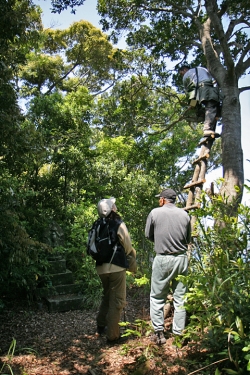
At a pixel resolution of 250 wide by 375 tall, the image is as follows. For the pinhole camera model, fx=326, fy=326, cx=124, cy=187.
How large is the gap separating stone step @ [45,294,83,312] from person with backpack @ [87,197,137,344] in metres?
1.65

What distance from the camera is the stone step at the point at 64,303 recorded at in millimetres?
5374

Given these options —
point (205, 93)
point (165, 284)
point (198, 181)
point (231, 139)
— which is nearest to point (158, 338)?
point (165, 284)

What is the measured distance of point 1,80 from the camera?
423 centimetres

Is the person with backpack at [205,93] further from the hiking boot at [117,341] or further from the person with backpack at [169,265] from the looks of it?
the hiking boot at [117,341]

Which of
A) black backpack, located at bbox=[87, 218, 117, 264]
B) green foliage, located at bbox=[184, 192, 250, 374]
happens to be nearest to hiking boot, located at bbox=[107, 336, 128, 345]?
black backpack, located at bbox=[87, 218, 117, 264]

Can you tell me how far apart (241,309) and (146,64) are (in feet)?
23.9

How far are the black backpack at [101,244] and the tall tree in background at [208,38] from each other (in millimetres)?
1965

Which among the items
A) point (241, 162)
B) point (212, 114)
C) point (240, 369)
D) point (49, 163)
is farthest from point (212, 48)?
point (240, 369)

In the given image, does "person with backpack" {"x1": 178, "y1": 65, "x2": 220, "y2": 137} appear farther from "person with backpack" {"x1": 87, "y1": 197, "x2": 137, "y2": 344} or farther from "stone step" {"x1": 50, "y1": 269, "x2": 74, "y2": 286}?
"stone step" {"x1": 50, "y1": 269, "x2": 74, "y2": 286}

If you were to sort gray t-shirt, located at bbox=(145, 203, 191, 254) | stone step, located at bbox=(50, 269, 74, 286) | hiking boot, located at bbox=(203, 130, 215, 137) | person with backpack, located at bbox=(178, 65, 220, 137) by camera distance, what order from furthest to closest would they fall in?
stone step, located at bbox=(50, 269, 74, 286)
person with backpack, located at bbox=(178, 65, 220, 137)
hiking boot, located at bbox=(203, 130, 215, 137)
gray t-shirt, located at bbox=(145, 203, 191, 254)

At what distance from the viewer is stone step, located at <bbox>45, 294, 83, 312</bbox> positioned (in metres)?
5.37

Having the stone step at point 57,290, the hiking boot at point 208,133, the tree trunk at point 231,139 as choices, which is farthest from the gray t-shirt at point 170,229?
the stone step at point 57,290

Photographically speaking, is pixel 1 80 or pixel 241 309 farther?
pixel 1 80

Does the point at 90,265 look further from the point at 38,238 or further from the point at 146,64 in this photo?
the point at 146,64
